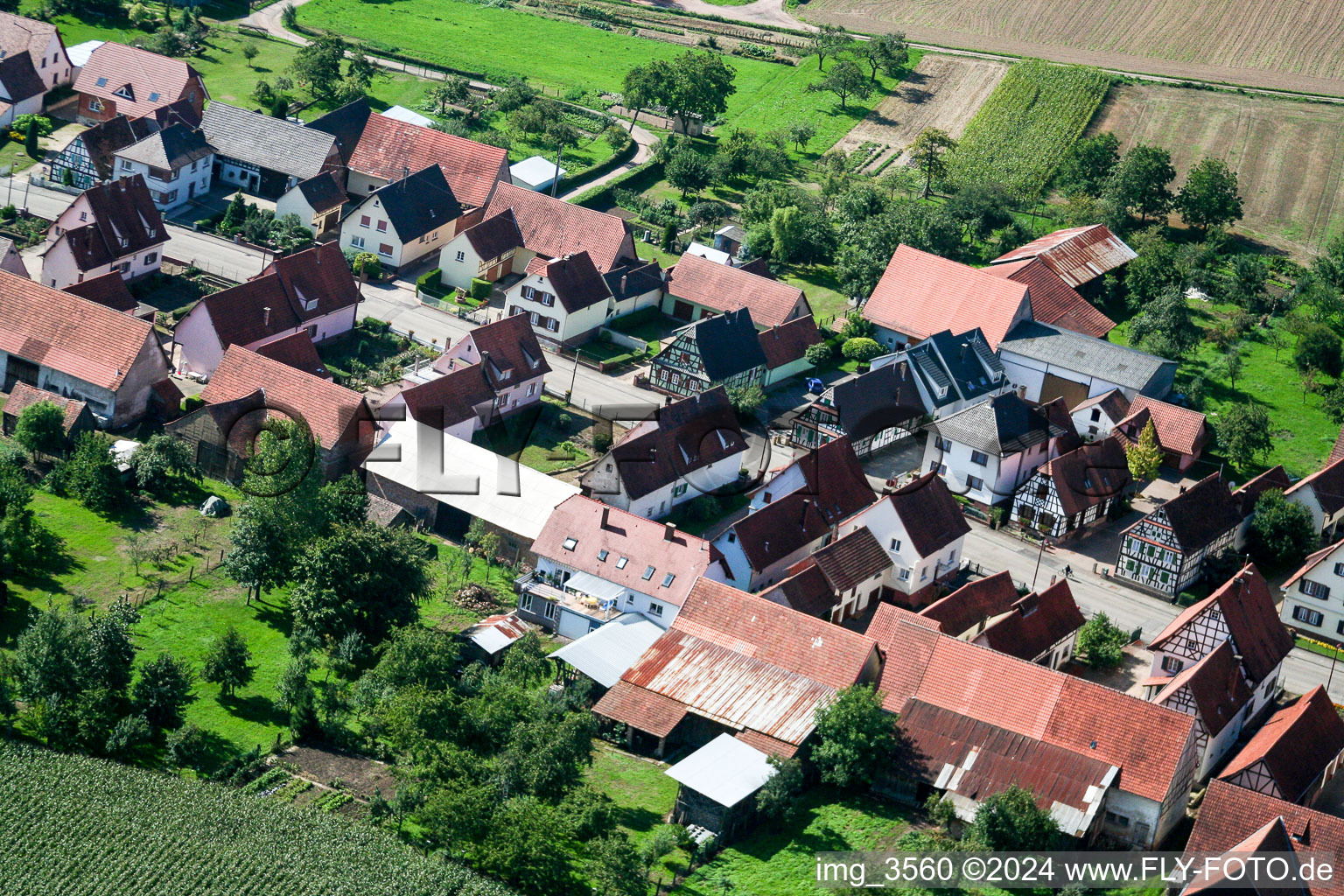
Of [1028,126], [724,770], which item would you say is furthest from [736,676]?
[1028,126]

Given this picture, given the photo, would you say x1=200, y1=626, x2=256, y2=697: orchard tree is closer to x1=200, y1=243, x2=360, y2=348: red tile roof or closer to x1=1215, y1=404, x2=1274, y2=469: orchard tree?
x1=200, y1=243, x2=360, y2=348: red tile roof

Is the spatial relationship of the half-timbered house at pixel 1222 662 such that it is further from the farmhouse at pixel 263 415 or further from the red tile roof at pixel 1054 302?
the farmhouse at pixel 263 415

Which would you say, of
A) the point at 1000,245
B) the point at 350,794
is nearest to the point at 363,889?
the point at 350,794

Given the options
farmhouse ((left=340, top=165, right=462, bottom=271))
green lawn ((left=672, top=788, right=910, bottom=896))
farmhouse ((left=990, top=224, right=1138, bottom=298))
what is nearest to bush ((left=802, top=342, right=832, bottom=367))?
farmhouse ((left=990, top=224, right=1138, bottom=298))

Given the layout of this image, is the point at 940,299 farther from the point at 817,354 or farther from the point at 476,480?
the point at 476,480

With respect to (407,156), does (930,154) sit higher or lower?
lower

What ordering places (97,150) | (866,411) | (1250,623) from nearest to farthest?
(1250,623) → (866,411) → (97,150)

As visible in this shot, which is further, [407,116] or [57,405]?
[407,116]
